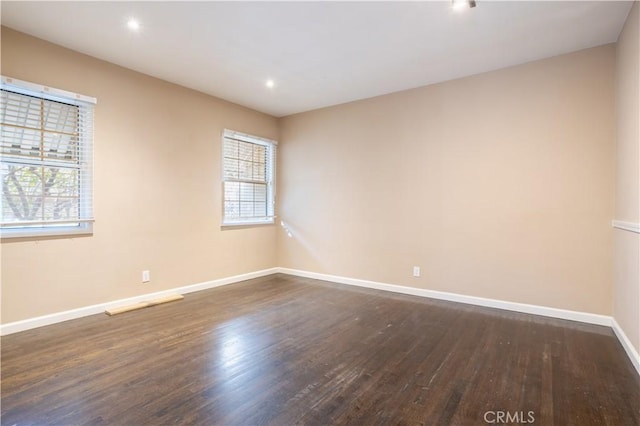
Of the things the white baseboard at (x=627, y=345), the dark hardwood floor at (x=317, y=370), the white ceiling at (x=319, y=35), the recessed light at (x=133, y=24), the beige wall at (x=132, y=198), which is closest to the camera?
the dark hardwood floor at (x=317, y=370)

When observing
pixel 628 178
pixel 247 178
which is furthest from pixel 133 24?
pixel 628 178

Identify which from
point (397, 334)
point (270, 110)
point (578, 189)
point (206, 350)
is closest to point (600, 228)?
point (578, 189)

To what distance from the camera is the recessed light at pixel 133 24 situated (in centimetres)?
267

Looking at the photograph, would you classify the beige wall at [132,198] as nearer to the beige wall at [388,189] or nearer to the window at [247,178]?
the beige wall at [388,189]

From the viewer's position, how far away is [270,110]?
17.0 ft

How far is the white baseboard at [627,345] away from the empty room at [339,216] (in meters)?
0.03

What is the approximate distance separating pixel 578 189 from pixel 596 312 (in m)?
1.20

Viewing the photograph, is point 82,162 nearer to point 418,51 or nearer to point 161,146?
point 161,146

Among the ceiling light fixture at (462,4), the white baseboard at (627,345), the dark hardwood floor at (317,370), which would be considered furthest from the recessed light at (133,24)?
the white baseboard at (627,345)

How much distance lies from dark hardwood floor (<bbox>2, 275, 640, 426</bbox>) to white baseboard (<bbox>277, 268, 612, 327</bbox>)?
13 cm

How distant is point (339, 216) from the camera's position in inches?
192

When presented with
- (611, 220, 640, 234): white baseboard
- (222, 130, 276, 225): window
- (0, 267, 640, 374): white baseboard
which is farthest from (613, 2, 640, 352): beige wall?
(222, 130, 276, 225): window

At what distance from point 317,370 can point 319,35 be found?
2.76 m

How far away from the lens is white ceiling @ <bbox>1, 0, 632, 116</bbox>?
251 centimetres
